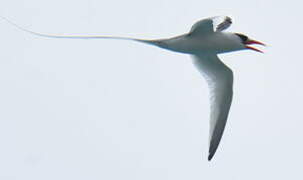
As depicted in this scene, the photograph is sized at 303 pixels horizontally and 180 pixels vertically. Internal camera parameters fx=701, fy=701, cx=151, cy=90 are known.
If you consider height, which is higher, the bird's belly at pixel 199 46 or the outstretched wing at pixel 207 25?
the outstretched wing at pixel 207 25

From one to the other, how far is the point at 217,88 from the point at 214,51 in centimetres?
157

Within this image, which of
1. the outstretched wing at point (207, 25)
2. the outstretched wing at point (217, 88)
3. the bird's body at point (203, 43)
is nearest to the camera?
the outstretched wing at point (207, 25)

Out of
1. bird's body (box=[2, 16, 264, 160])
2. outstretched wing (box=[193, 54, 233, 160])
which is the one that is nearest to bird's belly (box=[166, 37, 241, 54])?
bird's body (box=[2, 16, 264, 160])

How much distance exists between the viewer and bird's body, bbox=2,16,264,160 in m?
13.7

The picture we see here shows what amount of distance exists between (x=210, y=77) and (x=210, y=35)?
75.2 inches

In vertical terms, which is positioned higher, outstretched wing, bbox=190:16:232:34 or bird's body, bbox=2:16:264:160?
outstretched wing, bbox=190:16:232:34

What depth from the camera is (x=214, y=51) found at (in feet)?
47.3

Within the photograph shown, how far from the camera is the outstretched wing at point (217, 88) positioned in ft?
50.6

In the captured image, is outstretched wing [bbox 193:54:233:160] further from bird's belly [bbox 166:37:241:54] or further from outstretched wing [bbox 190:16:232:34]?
outstretched wing [bbox 190:16:232:34]

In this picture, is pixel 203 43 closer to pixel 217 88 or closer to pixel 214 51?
pixel 214 51

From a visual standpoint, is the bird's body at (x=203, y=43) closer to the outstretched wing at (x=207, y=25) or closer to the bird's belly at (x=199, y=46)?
the bird's belly at (x=199, y=46)

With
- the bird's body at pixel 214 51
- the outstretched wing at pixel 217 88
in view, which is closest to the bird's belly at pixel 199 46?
the bird's body at pixel 214 51

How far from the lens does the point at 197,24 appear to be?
531 inches

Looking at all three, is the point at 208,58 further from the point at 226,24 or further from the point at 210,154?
the point at 210,154
